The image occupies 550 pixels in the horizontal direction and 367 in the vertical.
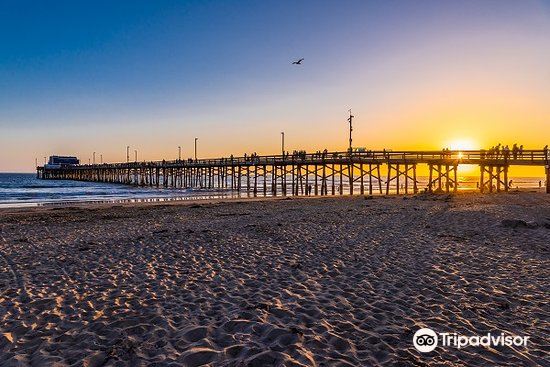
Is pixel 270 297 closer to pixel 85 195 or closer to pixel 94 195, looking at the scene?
pixel 94 195

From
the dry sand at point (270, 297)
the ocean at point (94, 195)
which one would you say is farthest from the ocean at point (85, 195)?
the dry sand at point (270, 297)

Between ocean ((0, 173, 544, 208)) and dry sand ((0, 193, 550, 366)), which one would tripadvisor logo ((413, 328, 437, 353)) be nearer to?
dry sand ((0, 193, 550, 366))

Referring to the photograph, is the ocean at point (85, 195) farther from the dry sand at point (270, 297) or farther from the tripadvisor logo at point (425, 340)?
the tripadvisor logo at point (425, 340)

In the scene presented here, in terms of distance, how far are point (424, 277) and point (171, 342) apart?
5.04m

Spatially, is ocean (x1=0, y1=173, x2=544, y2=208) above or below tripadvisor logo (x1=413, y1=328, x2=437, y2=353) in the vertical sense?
below

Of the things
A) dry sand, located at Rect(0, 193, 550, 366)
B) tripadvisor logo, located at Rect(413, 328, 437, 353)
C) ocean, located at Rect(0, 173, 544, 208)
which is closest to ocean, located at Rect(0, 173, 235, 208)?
ocean, located at Rect(0, 173, 544, 208)

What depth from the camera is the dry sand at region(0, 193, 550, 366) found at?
14.1ft

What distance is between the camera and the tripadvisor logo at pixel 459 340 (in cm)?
449

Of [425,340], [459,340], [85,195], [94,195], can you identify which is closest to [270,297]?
[425,340]

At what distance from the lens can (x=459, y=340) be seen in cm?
463

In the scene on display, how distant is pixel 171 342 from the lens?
14.9 feet

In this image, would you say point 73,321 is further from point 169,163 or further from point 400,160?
point 169,163

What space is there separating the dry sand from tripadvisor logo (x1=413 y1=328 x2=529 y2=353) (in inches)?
5.3

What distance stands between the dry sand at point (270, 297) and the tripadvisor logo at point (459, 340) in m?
0.13
